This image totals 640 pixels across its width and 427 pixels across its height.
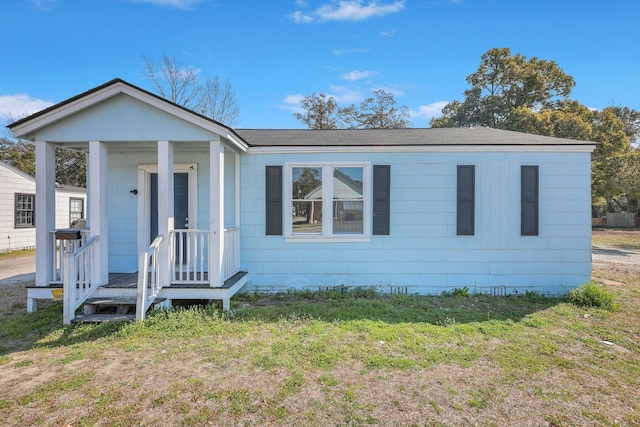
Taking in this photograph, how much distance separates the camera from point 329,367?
3346mm

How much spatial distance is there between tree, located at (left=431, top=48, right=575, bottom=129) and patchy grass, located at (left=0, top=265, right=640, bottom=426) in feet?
69.2

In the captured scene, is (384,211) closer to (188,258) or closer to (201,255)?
(201,255)

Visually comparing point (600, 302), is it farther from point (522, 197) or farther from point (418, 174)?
point (418, 174)

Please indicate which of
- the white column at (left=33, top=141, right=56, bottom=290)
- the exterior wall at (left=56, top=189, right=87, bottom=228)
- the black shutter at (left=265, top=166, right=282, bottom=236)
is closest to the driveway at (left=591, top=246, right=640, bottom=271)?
the black shutter at (left=265, top=166, right=282, bottom=236)

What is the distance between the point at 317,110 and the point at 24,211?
19.0 metres

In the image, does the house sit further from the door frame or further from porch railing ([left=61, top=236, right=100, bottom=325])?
porch railing ([left=61, top=236, right=100, bottom=325])

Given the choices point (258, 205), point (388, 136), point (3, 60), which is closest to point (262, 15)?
point (388, 136)

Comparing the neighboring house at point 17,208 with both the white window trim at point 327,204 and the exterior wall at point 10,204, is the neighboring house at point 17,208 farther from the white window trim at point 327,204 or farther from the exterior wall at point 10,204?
the white window trim at point 327,204

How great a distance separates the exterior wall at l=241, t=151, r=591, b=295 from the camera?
6145 mm

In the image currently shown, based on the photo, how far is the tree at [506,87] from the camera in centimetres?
2139

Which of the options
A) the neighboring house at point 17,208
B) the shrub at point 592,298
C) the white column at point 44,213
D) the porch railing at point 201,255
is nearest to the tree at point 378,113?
the neighboring house at point 17,208

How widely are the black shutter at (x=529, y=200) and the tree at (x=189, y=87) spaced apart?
752 inches

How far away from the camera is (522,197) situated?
20.1 ft

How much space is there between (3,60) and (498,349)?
24.3 metres
